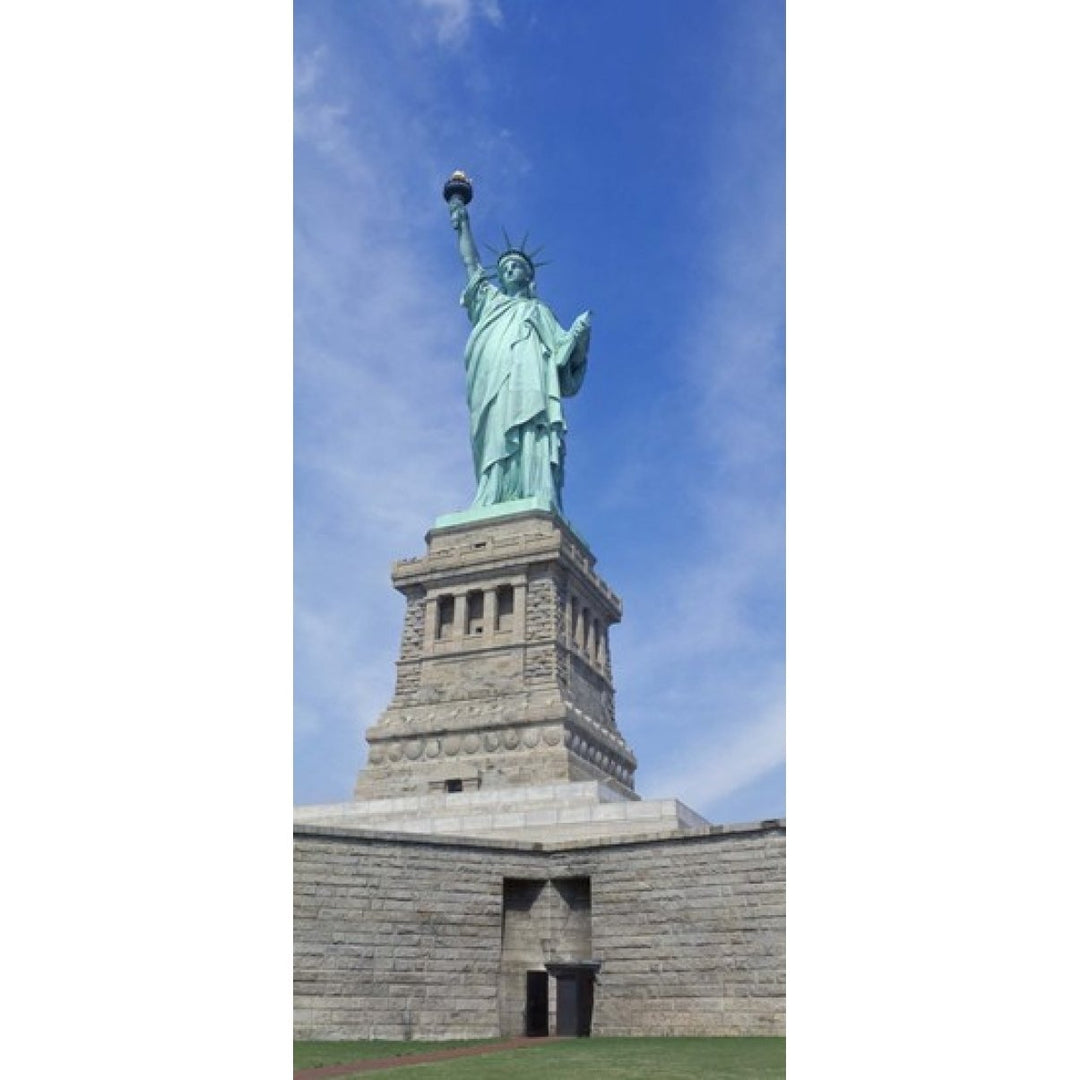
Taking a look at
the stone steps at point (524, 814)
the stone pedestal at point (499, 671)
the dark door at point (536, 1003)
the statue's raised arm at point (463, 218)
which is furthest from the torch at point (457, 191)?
the dark door at point (536, 1003)

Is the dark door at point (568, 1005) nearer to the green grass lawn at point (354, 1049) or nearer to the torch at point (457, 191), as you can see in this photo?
the green grass lawn at point (354, 1049)

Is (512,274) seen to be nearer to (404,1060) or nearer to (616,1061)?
(404,1060)

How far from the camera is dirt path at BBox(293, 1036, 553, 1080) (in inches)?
341

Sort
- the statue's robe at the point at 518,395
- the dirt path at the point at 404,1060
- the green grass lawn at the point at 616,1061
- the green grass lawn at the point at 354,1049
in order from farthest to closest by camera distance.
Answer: the statue's robe at the point at 518,395, the green grass lawn at the point at 354,1049, the dirt path at the point at 404,1060, the green grass lawn at the point at 616,1061

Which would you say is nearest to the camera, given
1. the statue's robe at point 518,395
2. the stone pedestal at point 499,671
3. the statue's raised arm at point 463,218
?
the stone pedestal at point 499,671

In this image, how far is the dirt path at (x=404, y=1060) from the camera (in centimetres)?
867

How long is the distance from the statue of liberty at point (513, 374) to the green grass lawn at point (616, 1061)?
19.6 meters

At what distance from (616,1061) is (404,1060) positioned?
206cm

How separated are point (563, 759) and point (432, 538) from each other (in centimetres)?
840

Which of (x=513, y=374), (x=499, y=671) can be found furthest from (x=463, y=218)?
(x=499, y=671)

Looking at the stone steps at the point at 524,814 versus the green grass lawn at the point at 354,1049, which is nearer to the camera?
the green grass lawn at the point at 354,1049

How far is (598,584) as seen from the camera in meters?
30.7

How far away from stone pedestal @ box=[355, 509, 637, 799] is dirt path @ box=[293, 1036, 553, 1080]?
12204 mm
